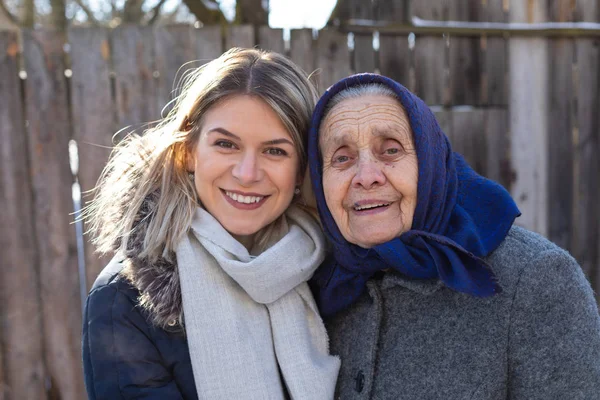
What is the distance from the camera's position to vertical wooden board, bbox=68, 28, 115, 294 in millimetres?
2922

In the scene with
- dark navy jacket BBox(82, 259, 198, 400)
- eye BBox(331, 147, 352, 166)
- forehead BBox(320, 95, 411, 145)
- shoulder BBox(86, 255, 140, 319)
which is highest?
forehead BBox(320, 95, 411, 145)

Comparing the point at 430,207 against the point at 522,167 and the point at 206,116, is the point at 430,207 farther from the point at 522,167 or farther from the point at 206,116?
the point at 522,167

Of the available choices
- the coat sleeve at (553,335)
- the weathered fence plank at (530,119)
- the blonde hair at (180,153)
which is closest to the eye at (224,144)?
the blonde hair at (180,153)

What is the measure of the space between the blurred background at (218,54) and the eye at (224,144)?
3.06ft

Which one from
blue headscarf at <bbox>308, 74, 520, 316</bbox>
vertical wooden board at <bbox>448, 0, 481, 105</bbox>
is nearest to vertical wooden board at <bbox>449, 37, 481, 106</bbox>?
vertical wooden board at <bbox>448, 0, 481, 105</bbox>

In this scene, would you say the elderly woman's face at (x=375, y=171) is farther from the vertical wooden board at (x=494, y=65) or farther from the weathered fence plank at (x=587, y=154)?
the weathered fence plank at (x=587, y=154)

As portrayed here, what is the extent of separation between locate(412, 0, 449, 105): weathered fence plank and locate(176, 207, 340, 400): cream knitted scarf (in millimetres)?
1578

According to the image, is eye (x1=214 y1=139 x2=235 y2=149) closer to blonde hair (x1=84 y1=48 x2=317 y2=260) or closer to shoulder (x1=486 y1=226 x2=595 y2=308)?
blonde hair (x1=84 y1=48 x2=317 y2=260)

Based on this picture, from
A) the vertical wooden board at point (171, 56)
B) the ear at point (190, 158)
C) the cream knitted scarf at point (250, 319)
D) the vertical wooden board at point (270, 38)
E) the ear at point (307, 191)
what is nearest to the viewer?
the cream knitted scarf at point (250, 319)

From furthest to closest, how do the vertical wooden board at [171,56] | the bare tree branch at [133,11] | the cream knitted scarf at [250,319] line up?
the bare tree branch at [133,11] < the vertical wooden board at [171,56] < the cream knitted scarf at [250,319]

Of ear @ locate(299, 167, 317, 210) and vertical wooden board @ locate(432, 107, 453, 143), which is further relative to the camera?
vertical wooden board @ locate(432, 107, 453, 143)

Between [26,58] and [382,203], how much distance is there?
2.02 meters

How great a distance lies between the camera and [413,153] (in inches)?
70.1

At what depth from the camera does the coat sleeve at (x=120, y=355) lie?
5.64 feet
